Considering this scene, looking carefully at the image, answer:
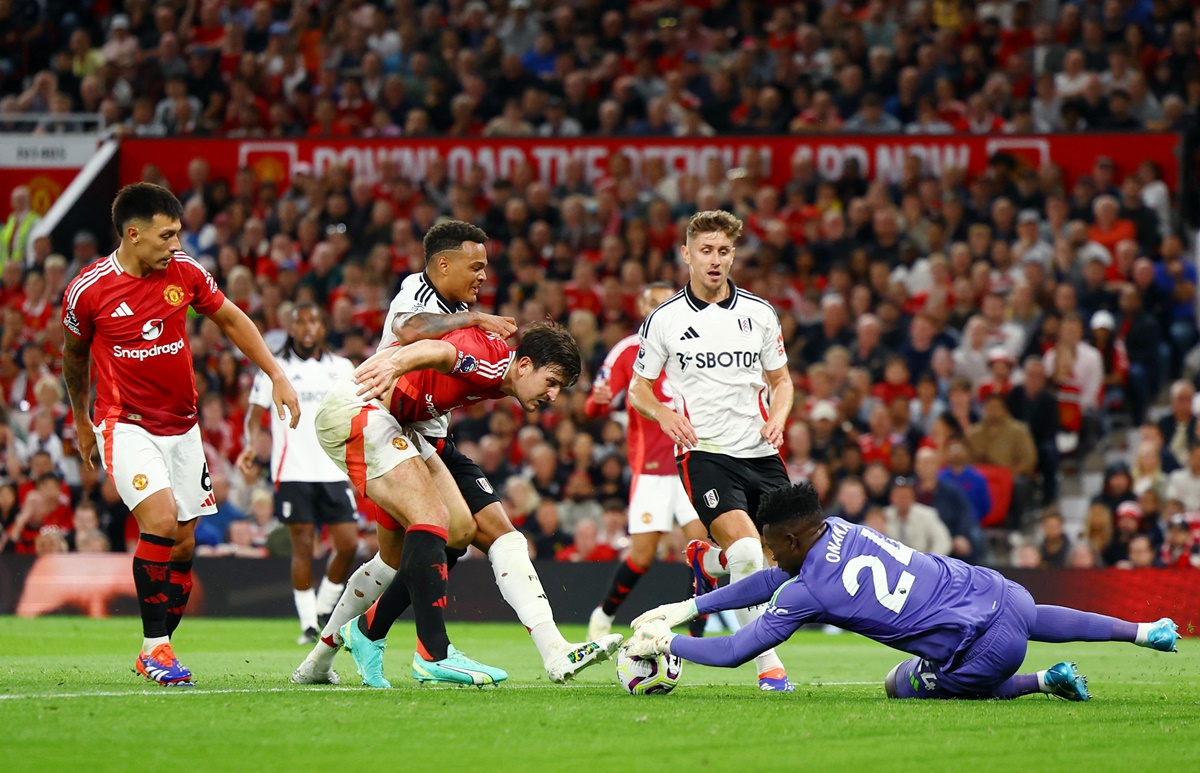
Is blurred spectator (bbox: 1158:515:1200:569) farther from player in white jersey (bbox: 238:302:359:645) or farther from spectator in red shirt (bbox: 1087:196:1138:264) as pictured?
player in white jersey (bbox: 238:302:359:645)

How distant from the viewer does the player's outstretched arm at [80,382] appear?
790 centimetres

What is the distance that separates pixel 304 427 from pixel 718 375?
16.9ft

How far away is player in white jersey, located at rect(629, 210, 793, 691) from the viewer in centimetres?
866

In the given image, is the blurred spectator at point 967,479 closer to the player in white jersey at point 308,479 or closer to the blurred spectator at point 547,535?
the blurred spectator at point 547,535

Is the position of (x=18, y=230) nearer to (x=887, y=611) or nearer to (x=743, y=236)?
(x=743, y=236)

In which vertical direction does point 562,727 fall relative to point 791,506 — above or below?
below

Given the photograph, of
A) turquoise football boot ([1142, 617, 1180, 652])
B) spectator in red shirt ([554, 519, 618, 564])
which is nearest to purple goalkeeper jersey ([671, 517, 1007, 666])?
turquoise football boot ([1142, 617, 1180, 652])

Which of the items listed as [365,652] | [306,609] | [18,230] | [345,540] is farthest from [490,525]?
[18,230]

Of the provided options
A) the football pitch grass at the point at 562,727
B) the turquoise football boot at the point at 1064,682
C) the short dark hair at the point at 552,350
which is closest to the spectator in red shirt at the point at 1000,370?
the football pitch grass at the point at 562,727

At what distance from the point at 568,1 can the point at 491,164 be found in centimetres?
340

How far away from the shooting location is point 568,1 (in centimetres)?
2250

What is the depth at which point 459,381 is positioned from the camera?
766cm

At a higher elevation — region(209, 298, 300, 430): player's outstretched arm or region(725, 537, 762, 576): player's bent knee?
region(209, 298, 300, 430): player's outstretched arm

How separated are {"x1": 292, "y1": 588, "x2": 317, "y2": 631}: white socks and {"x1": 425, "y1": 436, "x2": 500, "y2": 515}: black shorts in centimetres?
479
